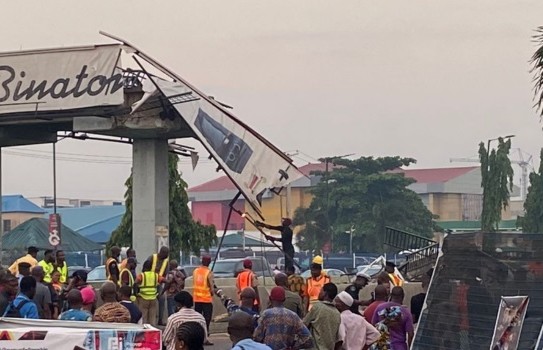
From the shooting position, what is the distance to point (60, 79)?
28.7 m

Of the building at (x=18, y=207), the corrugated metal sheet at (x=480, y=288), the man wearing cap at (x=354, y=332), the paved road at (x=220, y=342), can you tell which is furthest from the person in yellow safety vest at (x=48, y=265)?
the building at (x=18, y=207)

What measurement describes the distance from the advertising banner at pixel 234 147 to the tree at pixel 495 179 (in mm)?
38765

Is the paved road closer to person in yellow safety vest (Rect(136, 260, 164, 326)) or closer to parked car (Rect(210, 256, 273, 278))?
person in yellow safety vest (Rect(136, 260, 164, 326))

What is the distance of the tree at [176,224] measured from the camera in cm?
4691

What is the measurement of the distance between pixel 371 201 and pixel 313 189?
7.60 meters

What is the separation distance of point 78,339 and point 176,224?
39.1m

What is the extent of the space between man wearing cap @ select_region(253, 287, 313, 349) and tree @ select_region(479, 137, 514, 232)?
54726 millimetres

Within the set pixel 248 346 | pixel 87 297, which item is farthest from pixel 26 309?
pixel 248 346

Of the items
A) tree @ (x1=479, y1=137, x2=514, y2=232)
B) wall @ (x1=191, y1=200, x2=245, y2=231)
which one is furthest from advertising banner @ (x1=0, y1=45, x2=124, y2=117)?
wall @ (x1=191, y1=200, x2=245, y2=231)

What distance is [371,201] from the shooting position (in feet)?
303

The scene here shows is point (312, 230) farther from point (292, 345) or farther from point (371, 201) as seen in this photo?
point (292, 345)

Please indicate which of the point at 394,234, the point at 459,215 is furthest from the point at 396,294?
the point at 459,215

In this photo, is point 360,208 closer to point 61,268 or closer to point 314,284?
point 61,268

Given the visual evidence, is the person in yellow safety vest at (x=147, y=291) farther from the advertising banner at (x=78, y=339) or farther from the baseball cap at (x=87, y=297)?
the advertising banner at (x=78, y=339)
